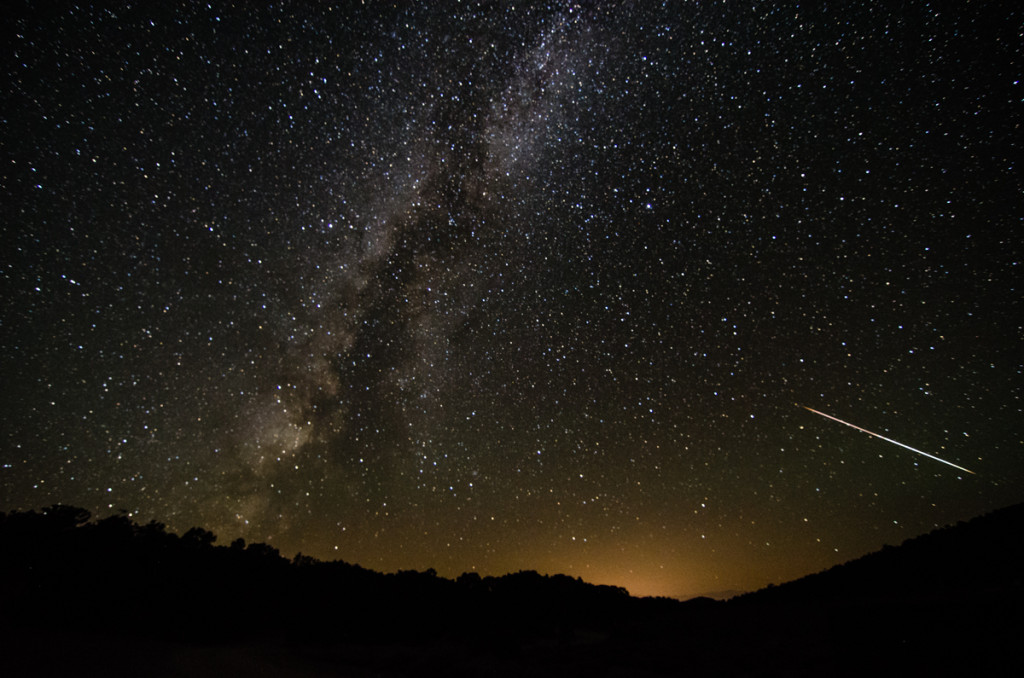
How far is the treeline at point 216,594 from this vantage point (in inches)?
413

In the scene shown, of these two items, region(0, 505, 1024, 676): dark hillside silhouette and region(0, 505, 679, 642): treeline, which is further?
region(0, 505, 679, 642): treeline

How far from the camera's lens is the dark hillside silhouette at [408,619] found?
7738 millimetres

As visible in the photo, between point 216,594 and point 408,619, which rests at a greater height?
point 216,594

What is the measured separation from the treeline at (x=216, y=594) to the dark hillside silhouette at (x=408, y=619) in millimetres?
48

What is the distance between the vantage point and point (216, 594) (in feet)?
40.3

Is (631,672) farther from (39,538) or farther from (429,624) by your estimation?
(39,538)

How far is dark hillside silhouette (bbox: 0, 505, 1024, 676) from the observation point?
305 inches

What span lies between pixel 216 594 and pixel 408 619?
5512mm

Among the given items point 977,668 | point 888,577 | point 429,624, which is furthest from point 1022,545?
point 429,624

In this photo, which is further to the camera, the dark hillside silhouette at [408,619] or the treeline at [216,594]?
the treeline at [216,594]

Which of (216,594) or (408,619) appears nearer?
(216,594)

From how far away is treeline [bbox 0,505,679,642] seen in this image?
1050 centimetres

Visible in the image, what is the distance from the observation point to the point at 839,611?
1108 cm

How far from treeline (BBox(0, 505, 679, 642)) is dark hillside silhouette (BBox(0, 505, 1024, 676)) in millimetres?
48
